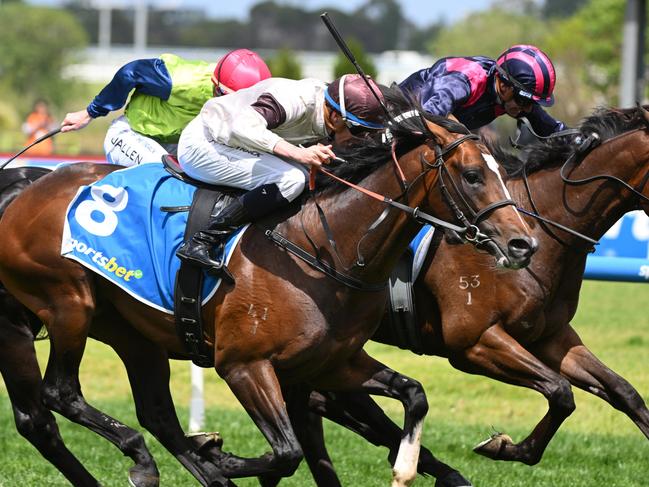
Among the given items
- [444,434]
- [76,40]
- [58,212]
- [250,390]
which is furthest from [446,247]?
[76,40]

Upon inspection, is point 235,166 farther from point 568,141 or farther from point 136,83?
point 568,141

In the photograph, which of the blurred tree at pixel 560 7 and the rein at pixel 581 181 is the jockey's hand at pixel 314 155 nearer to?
the rein at pixel 581 181

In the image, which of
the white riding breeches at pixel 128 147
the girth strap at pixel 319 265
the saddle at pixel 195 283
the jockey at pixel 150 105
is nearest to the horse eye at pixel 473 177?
the girth strap at pixel 319 265

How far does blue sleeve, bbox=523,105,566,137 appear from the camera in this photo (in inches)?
243

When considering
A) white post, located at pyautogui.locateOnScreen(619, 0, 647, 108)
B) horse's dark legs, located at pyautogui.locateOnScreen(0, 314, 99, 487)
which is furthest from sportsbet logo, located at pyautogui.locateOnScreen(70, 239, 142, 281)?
white post, located at pyautogui.locateOnScreen(619, 0, 647, 108)

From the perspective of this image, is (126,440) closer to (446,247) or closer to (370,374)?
(370,374)

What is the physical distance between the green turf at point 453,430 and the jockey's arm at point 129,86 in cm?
180

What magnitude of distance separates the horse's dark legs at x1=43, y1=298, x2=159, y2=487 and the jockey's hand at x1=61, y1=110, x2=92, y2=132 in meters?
0.99

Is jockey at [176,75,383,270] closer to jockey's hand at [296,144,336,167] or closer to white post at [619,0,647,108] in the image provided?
jockey's hand at [296,144,336,167]

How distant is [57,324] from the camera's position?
5273mm

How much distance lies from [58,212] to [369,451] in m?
2.72

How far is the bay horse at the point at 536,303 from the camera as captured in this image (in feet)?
18.0

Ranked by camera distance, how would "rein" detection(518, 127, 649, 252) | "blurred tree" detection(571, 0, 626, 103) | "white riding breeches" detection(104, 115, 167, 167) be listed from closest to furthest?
"rein" detection(518, 127, 649, 252), "white riding breeches" detection(104, 115, 167, 167), "blurred tree" detection(571, 0, 626, 103)

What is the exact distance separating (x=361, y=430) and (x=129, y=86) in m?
1.96
